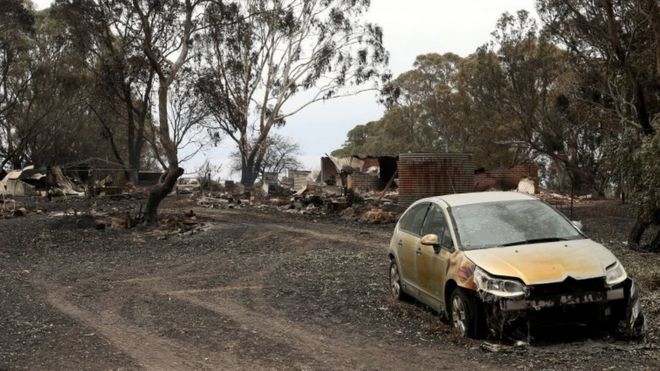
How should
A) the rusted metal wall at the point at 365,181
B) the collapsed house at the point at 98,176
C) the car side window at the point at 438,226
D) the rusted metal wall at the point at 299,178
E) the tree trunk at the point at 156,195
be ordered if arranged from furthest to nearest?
1. the rusted metal wall at the point at 299,178
2. the rusted metal wall at the point at 365,181
3. the collapsed house at the point at 98,176
4. the tree trunk at the point at 156,195
5. the car side window at the point at 438,226

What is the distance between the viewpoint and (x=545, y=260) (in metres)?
6.34

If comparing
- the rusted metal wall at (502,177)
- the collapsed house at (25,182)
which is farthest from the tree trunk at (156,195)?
the rusted metal wall at (502,177)

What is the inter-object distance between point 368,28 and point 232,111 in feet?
32.9

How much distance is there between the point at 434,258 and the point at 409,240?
920 mm

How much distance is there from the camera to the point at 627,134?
40.5ft

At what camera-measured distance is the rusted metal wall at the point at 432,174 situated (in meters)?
26.7

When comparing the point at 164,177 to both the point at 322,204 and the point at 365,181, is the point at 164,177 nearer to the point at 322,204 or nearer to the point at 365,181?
the point at 322,204

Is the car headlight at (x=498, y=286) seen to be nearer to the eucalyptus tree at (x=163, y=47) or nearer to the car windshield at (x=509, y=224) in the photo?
the car windshield at (x=509, y=224)

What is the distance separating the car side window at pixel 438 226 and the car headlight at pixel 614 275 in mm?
1516

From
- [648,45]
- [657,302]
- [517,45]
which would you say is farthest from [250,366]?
[517,45]

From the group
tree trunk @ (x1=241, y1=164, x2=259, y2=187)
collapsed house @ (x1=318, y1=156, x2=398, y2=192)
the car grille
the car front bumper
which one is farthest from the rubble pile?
the car grille

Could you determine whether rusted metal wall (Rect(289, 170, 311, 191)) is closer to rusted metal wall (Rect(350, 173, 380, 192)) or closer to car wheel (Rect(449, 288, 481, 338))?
rusted metal wall (Rect(350, 173, 380, 192))

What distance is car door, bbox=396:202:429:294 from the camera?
8086 mm

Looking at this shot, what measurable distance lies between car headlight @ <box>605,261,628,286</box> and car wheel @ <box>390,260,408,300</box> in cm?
284
